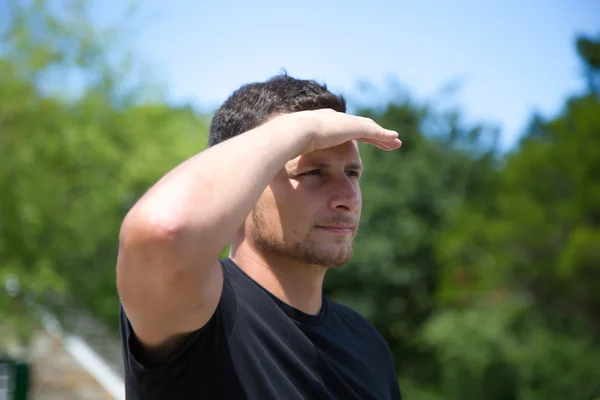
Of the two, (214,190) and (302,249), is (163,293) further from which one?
(302,249)

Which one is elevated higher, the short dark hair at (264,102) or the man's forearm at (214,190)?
the short dark hair at (264,102)

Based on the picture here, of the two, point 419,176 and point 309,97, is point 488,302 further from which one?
point 309,97

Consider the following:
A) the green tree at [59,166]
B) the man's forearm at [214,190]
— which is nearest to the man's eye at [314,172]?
the man's forearm at [214,190]

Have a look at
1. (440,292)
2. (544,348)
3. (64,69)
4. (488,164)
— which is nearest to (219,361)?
(64,69)

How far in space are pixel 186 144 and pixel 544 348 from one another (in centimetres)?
905

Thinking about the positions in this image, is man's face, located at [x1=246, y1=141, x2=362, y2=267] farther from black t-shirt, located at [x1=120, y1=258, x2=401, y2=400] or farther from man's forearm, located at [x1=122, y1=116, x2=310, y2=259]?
man's forearm, located at [x1=122, y1=116, x2=310, y2=259]

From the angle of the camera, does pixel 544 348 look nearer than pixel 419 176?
Yes

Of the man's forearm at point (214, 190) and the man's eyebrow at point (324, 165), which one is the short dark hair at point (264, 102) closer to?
the man's eyebrow at point (324, 165)

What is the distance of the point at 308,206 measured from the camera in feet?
5.40

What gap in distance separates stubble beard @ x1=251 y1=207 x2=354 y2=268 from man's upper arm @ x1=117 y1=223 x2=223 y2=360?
342 mm

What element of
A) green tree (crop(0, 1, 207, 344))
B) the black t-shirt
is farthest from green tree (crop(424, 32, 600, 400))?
the black t-shirt

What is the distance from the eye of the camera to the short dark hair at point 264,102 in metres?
1.76

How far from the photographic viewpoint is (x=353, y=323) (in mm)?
2029

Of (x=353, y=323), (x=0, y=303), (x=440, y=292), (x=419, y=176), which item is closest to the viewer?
(x=353, y=323)
